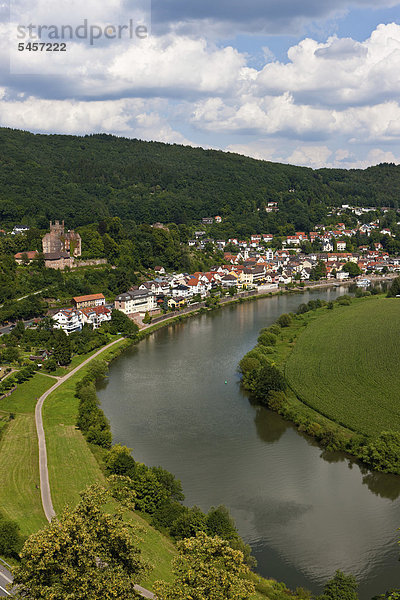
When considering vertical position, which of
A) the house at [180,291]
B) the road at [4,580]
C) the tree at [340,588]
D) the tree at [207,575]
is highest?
the house at [180,291]

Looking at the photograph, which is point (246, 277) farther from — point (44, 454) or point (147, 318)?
point (44, 454)

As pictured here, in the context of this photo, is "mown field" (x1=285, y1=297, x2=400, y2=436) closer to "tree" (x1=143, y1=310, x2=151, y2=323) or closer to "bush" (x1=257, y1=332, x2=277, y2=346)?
"bush" (x1=257, y1=332, x2=277, y2=346)

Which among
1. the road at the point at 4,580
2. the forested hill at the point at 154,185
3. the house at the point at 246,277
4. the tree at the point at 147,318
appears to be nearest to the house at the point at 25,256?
the tree at the point at 147,318

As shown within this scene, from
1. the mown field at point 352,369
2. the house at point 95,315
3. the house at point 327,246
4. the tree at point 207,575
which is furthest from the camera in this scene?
the house at point 327,246

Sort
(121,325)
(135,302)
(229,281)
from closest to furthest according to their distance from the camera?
(121,325) < (135,302) < (229,281)

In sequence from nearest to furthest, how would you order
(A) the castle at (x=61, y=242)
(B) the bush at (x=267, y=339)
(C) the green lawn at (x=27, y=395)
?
(C) the green lawn at (x=27, y=395), (B) the bush at (x=267, y=339), (A) the castle at (x=61, y=242)

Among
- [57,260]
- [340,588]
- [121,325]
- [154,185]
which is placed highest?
[154,185]

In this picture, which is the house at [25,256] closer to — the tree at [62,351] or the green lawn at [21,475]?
the tree at [62,351]

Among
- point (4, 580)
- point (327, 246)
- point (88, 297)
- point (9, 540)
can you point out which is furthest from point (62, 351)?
point (327, 246)
